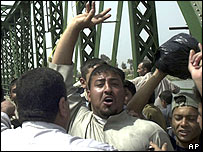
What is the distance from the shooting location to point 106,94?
8.07 ft

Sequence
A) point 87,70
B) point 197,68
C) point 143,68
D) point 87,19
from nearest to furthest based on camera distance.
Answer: point 197,68 < point 87,19 < point 87,70 < point 143,68

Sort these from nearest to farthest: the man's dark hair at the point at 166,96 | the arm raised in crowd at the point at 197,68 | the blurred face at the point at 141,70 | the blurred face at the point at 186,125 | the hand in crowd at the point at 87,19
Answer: the arm raised in crowd at the point at 197,68 < the hand in crowd at the point at 87,19 < the blurred face at the point at 186,125 < the man's dark hair at the point at 166,96 < the blurred face at the point at 141,70

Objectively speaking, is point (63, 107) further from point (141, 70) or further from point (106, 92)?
point (141, 70)

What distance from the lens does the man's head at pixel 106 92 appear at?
2445 millimetres

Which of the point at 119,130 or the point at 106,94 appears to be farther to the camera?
the point at 106,94

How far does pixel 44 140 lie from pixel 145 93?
118 centimetres

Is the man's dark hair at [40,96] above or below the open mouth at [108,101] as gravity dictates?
above

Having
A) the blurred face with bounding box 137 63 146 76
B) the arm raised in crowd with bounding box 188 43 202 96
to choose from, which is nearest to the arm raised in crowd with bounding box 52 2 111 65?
the arm raised in crowd with bounding box 188 43 202 96

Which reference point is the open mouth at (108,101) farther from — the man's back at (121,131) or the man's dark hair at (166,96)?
the man's dark hair at (166,96)

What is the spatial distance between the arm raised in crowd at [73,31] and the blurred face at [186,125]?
102cm

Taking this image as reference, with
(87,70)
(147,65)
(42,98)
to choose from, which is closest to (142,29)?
Answer: (147,65)

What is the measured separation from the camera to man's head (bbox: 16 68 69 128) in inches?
73.6

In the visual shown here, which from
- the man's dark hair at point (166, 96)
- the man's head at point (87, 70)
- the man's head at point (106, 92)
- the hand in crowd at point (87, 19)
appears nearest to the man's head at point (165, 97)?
the man's dark hair at point (166, 96)

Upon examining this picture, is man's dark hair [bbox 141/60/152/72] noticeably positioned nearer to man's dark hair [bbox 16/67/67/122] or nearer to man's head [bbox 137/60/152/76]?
man's head [bbox 137/60/152/76]
